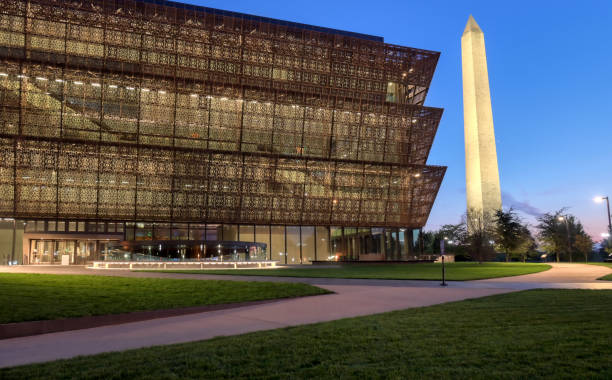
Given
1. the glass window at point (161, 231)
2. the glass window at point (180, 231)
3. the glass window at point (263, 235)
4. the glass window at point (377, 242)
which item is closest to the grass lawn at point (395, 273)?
the glass window at point (180, 231)

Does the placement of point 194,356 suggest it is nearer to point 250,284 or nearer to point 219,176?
point 250,284

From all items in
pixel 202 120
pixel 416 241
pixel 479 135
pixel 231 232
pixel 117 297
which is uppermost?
pixel 479 135

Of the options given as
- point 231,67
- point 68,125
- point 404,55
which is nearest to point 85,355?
point 68,125

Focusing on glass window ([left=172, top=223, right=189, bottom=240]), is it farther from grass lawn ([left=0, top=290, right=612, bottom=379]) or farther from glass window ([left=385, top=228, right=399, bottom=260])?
grass lawn ([left=0, top=290, right=612, bottom=379])

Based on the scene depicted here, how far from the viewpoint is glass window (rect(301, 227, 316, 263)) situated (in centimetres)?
6097

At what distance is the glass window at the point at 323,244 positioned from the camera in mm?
61781

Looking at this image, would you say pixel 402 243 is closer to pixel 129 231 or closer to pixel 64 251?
pixel 129 231

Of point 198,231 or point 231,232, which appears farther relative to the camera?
point 231,232

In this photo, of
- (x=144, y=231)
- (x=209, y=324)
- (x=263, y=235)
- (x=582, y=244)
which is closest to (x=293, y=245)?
(x=263, y=235)

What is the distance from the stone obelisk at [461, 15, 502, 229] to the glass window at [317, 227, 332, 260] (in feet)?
91.3

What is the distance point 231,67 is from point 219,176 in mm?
15313

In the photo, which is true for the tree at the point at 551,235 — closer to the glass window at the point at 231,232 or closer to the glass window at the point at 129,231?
the glass window at the point at 231,232

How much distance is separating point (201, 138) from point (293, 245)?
18617 mm

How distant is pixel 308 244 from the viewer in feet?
201
